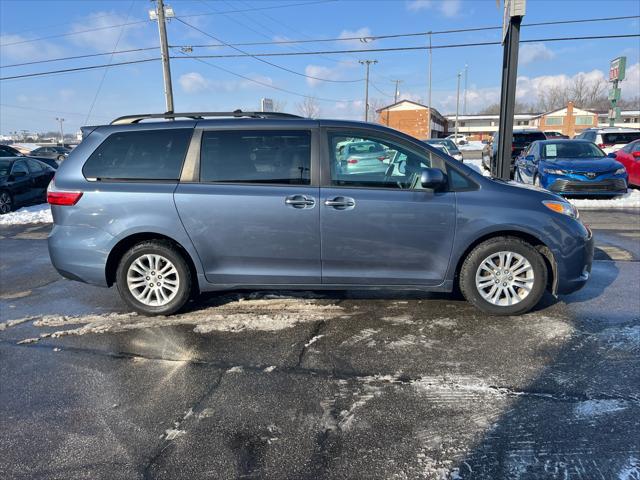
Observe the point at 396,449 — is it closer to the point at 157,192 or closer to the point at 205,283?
the point at 205,283

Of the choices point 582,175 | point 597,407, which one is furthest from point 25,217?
point 582,175

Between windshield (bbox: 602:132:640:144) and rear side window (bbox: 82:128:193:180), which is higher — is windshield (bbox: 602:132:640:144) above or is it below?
above

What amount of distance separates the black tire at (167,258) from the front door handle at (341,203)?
1.52 m

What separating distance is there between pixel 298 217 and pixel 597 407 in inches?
103

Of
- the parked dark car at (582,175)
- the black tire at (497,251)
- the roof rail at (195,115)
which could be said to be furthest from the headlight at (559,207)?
the parked dark car at (582,175)

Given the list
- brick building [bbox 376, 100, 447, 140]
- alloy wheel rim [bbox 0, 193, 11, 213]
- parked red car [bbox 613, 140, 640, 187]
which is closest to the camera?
alloy wheel rim [bbox 0, 193, 11, 213]

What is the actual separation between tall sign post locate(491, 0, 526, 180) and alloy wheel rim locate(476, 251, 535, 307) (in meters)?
5.39

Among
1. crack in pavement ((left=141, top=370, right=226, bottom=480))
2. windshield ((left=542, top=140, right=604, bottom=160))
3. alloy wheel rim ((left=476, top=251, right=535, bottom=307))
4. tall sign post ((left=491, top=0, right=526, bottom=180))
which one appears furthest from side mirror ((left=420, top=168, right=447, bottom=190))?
windshield ((left=542, top=140, right=604, bottom=160))


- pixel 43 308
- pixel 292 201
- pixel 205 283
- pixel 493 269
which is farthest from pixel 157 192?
pixel 493 269

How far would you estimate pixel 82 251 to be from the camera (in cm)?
439

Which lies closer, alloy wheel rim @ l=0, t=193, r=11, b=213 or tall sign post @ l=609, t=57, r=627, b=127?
alloy wheel rim @ l=0, t=193, r=11, b=213

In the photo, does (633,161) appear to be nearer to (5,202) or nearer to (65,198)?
(65,198)

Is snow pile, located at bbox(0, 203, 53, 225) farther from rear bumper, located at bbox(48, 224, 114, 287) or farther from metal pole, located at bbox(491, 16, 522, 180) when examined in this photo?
metal pole, located at bbox(491, 16, 522, 180)

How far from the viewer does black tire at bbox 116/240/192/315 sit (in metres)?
4.35
